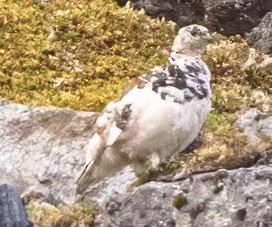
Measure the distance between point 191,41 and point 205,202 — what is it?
157 centimetres

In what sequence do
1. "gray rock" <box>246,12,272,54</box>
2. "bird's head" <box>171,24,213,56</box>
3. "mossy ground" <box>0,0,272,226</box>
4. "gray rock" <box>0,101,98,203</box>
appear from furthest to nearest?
"gray rock" <box>246,12,272,54</box>, "mossy ground" <box>0,0,272,226</box>, "bird's head" <box>171,24,213,56</box>, "gray rock" <box>0,101,98,203</box>

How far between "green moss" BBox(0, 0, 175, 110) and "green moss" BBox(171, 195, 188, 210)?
5.25 ft

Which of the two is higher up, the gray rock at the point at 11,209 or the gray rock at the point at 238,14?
the gray rock at the point at 238,14

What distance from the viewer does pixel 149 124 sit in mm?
5410

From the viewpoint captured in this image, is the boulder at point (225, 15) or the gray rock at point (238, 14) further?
the gray rock at point (238, 14)

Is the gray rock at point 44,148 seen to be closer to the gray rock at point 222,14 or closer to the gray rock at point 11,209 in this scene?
the gray rock at point 11,209

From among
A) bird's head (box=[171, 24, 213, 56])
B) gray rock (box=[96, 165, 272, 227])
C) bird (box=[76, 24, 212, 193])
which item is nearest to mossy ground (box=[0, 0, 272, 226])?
bird (box=[76, 24, 212, 193])

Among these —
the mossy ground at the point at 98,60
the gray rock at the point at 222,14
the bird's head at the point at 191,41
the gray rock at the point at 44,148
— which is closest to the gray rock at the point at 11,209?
the gray rock at the point at 44,148

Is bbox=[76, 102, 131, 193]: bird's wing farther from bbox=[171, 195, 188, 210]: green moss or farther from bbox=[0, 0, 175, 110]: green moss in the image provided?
bbox=[0, 0, 175, 110]: green moss

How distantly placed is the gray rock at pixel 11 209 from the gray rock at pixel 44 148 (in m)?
0.49

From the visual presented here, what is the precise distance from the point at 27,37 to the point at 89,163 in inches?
96.2

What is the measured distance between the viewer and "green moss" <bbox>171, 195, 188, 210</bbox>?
4992mm

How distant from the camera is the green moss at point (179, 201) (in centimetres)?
499

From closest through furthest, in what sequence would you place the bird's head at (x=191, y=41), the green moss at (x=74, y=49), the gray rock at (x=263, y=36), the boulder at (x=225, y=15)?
the bird's head at (x=191, y=41) → the green moss at (x=74, y=49) → the gray rock at (x=263, y=36) → the boulder at (x=225, y=15)
